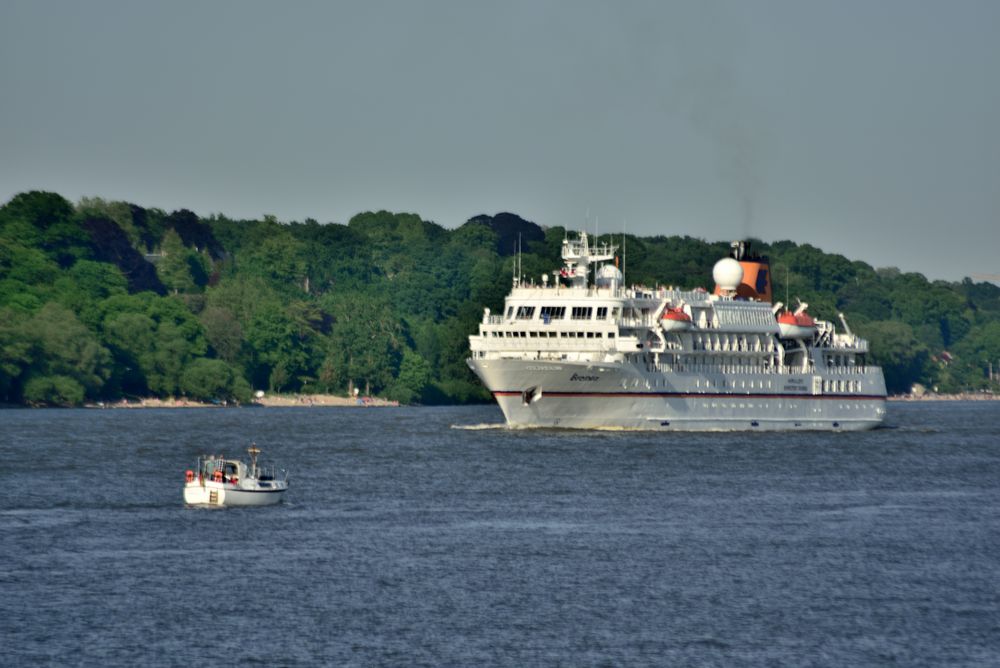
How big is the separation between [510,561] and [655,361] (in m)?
59.5

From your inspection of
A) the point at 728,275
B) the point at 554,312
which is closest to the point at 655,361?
the point at 554,312

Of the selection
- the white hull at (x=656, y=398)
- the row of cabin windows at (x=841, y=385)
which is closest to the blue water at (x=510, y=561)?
the white hull at (x=656, y=398)

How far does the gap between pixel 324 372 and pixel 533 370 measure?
89.1m

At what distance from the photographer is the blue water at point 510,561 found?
1834 inches

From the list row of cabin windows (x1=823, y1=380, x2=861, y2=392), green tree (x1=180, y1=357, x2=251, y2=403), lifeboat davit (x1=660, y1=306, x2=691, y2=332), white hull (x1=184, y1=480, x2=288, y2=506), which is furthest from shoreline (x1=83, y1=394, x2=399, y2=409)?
white hull (x1=184, y1=480, x2=288, y2=506)

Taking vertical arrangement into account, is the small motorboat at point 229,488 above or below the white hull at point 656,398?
below

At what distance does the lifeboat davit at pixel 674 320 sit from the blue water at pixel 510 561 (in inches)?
650

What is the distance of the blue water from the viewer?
46.6m

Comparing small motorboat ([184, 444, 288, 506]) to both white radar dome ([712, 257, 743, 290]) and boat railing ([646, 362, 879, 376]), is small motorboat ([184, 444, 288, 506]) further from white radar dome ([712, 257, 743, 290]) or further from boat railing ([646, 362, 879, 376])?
white radar dome ([712, 257, 743, 290])

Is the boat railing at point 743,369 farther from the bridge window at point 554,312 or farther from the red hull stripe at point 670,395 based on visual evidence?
the bridge window at point 554,312

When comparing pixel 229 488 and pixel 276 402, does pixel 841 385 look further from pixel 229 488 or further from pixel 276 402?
pixel 276 402

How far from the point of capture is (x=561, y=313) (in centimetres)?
11719

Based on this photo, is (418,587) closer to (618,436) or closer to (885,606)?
(885,606)

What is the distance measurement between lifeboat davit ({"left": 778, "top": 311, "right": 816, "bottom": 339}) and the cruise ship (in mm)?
71
